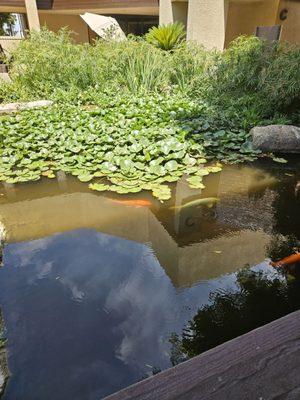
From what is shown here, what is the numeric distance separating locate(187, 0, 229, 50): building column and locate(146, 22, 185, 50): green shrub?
43 centimetres

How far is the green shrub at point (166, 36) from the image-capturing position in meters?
8.76

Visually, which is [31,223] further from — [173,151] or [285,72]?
[285,72]

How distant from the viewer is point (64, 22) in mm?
14547

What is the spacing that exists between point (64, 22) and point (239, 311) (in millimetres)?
15924

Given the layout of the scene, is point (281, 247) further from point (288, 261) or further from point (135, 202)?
point (135, 202)

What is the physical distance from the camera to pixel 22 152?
4605mm

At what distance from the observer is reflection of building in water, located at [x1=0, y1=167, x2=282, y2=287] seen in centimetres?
270

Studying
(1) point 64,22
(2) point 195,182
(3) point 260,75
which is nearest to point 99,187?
(2) point 195,182

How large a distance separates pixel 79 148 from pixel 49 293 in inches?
108

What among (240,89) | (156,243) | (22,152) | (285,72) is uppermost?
(285,72)

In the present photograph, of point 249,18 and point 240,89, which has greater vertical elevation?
point 249,18

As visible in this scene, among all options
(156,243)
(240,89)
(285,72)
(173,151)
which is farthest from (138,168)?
(240,89)

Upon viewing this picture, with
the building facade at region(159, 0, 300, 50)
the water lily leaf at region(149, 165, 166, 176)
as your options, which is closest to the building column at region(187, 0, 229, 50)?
the building facade at region(159, 0, 300, 50)

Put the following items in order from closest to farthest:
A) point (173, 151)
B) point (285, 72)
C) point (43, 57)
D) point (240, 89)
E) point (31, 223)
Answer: point (31, 223) < point (173, 151) < point (285, 72) < point (240, 89) < point (43, 57)
